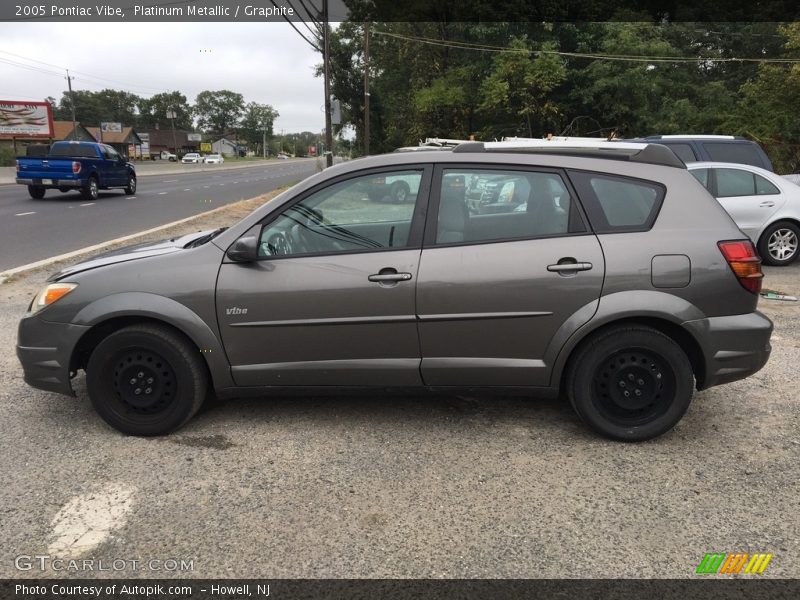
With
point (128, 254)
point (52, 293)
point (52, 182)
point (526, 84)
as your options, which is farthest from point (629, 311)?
point (526, 84)

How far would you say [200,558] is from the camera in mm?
2559

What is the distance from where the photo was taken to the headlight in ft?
11.7

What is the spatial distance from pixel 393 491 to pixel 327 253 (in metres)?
1.38

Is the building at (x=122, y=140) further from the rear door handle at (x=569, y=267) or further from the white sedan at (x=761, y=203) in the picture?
the rear door handle at (x=569, y=267)

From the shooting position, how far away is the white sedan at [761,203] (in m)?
8.93

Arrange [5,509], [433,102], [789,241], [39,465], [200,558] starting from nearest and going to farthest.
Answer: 1. [200,558]
2. [5,509]
3. [39,465]
4. [789,241]
5. [433,102]

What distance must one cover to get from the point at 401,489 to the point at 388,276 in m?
1.15

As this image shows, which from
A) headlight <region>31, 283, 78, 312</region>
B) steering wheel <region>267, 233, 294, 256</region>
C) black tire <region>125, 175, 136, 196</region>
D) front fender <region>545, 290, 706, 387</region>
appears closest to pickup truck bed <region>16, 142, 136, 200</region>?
black tire <region>125, 175, 136, 196</region>

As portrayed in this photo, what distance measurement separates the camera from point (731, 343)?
11.2 ft

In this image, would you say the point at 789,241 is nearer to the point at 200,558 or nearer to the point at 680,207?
the point at 680,207

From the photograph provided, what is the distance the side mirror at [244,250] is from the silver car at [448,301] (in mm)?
13

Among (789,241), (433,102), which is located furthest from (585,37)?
(789,241)

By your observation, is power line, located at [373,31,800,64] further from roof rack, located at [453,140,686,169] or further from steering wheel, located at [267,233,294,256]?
steering wheel, located at [267,233,294,256]

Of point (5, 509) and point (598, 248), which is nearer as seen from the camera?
point (5, 509)
